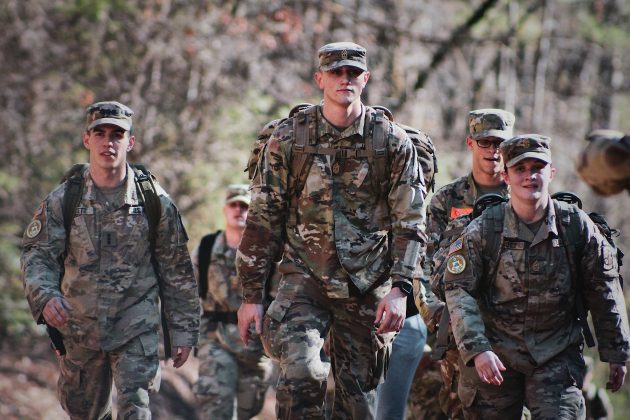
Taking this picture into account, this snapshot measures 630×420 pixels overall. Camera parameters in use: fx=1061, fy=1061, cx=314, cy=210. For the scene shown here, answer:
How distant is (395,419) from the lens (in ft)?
25.2

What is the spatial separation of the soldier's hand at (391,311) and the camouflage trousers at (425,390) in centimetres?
265

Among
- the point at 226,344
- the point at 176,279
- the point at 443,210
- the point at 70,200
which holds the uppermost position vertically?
the point at 443,210

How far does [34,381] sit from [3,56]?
489 cm

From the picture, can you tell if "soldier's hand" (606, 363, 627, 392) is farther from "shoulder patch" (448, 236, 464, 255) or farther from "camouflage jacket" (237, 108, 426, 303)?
"camouflage jacket" (237, 108, 426, 303)

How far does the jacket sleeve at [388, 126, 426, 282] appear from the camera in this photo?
21.0ft

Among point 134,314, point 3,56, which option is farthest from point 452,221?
point 3,56

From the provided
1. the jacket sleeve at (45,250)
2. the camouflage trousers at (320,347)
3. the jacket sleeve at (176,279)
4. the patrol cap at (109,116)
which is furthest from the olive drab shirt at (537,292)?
the jacket sleeve at (45,250)

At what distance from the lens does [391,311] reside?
245 inches

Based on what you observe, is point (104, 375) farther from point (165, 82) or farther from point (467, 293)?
point (165, 82)

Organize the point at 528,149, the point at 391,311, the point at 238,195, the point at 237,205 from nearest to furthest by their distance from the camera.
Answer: the point at 391,311, the point at 528,149, the point at 237,205, the point at 238,195

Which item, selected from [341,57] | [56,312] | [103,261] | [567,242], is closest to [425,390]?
[567,242]

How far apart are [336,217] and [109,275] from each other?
1889mm

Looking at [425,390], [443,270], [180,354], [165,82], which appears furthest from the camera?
[165,82]

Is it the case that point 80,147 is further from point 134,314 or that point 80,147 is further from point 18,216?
point 134,314
